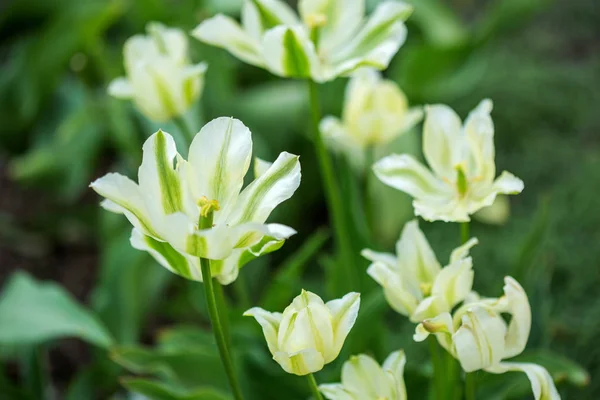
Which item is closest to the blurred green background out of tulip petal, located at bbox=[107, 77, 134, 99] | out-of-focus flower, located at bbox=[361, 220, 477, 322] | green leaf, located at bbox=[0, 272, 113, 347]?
green leaf, located at bbox=[0, 272, 113, 347]

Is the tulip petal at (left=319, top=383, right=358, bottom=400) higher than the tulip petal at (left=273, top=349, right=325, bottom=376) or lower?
lower

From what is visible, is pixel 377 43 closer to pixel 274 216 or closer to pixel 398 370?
pixel 398 370

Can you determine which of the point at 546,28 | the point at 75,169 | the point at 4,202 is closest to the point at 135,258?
the point at 75,169

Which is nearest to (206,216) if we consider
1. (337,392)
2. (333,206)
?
(337,392)

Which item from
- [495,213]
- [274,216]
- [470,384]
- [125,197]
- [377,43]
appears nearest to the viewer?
[125,197]

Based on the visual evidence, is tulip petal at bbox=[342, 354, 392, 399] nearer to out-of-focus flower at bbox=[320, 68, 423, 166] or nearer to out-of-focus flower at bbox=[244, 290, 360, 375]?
out-of-focus flower at bbox=[244, 290, 360, 375]

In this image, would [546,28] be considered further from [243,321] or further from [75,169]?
[243,321]

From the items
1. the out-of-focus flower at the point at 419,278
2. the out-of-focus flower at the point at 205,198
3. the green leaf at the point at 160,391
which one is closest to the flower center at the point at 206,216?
the out-of-focus flower at the point at 205,198
